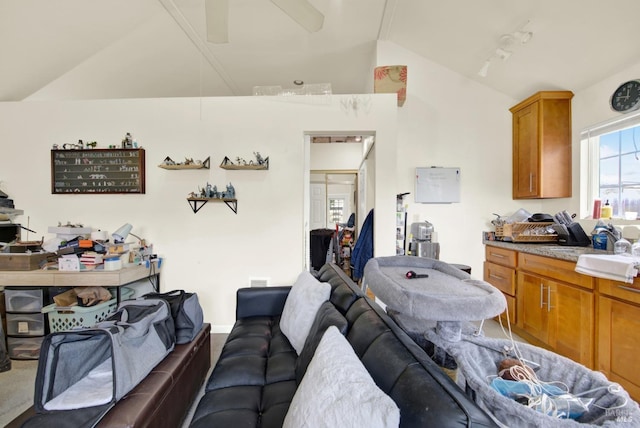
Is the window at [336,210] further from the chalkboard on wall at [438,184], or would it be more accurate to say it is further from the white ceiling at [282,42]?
the chalkboard on wall at [438,184]

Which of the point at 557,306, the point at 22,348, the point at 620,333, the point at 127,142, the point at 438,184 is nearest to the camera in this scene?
the point at 620,333

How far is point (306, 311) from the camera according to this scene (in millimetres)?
1625

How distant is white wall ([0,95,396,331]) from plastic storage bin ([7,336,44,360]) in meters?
1.05

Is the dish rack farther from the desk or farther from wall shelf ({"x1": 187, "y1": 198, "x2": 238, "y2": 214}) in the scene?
the desk

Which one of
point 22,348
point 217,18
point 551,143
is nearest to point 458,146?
point 551,143

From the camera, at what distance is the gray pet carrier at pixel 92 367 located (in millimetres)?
1119

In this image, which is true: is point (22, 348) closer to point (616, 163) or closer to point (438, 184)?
point (438, 184)

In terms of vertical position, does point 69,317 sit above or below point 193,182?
below

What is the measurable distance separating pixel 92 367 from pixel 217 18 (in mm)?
2033

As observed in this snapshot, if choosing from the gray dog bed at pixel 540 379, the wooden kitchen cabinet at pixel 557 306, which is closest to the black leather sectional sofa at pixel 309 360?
the gray dog bed at pixel 540 379

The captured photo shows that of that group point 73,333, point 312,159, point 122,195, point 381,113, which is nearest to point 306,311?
point 73,333

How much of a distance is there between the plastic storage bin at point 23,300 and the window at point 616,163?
17.0ft

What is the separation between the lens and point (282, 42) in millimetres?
3227

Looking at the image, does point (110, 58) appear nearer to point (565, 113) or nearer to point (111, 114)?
point (111, 114)
